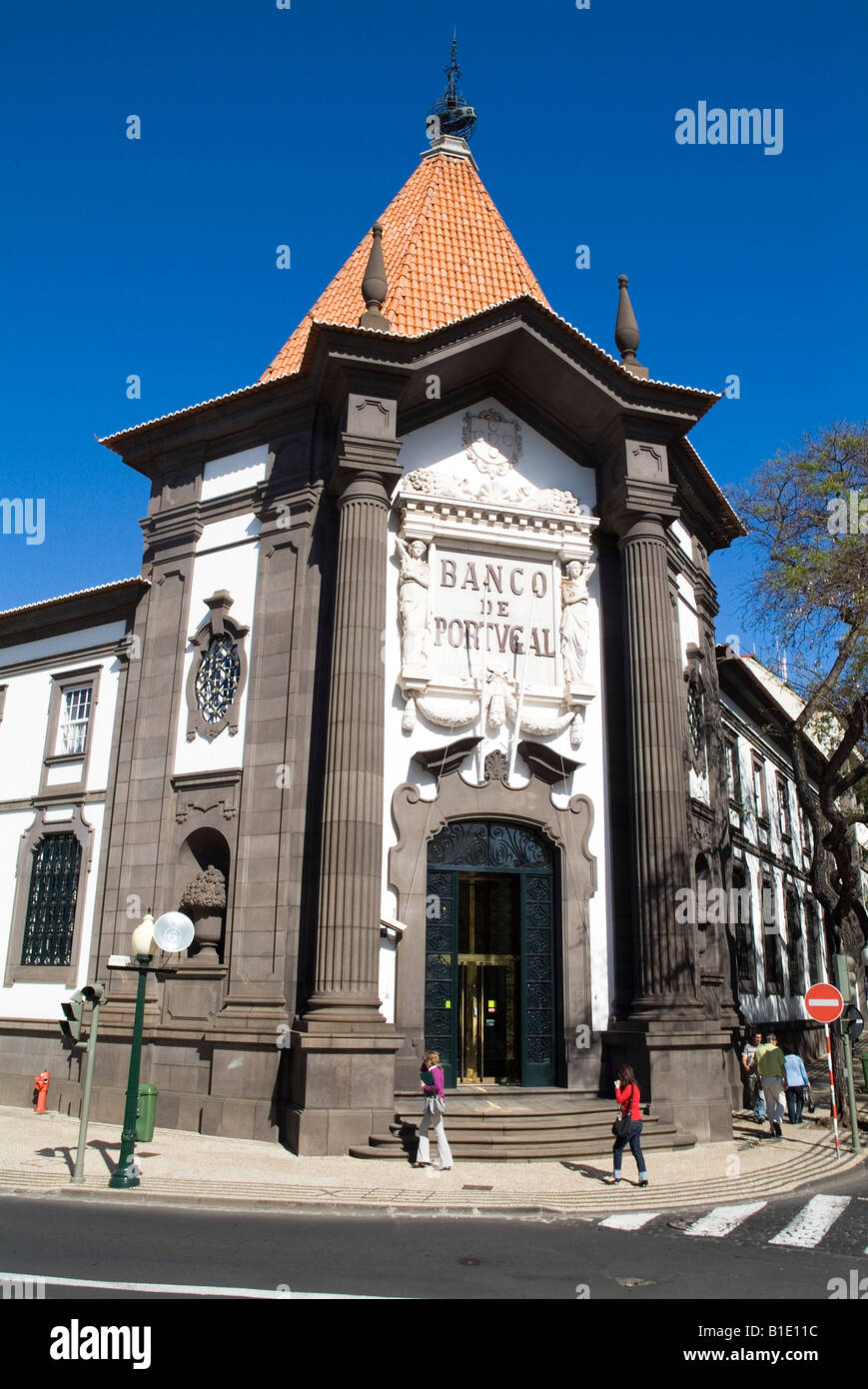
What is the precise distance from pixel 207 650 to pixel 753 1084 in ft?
47.4

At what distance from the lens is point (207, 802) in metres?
19.4

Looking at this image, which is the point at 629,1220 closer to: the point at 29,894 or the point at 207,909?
the point at 207,909

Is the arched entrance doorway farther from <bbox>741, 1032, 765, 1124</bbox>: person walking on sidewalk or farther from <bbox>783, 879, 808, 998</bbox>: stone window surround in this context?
<bbox>783, 879, 808, 998</bbox>: stone window surround

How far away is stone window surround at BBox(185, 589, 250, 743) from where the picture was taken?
19.7 metres

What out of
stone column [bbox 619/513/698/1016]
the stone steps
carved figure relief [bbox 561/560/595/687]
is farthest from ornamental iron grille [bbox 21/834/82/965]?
stone column [bbox 619/513/698/1016]

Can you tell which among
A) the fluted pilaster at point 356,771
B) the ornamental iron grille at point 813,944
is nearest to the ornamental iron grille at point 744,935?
the ornamental iron grille at point 813,944

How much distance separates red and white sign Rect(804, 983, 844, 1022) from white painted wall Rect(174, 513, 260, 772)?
1096 centimetres

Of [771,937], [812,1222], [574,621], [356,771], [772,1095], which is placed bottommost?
[812,1222]

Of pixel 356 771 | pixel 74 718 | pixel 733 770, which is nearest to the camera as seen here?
pixel 356 771

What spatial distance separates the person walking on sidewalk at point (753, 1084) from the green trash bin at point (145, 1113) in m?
11.4

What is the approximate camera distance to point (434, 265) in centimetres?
2409

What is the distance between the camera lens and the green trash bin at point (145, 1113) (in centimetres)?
1448

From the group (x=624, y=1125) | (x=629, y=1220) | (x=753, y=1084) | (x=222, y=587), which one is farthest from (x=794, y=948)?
(x=629, y=1220)

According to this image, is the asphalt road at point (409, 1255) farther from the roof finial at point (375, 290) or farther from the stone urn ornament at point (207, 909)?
the roof finial at point (375, 290)
